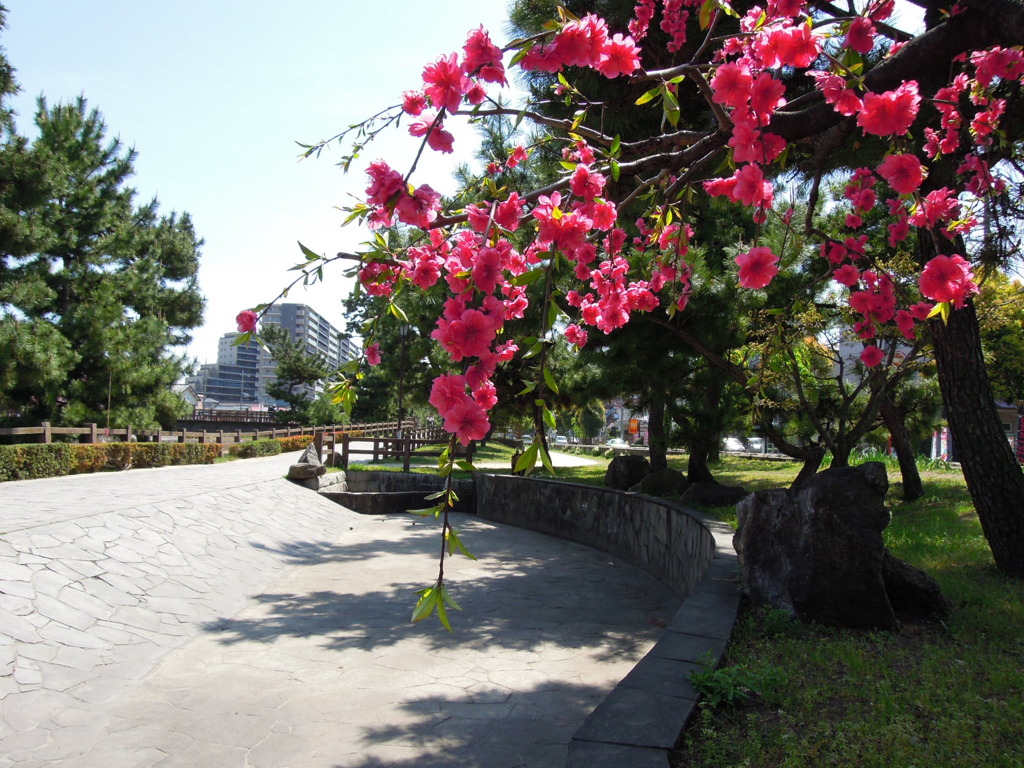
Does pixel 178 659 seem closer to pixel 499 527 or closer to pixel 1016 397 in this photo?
pixel 499 527

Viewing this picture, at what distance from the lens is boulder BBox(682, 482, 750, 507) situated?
8188 mm

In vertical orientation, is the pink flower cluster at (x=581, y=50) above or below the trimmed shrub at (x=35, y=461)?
above

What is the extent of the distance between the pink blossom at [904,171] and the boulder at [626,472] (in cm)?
907

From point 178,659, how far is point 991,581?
5699 millimetres

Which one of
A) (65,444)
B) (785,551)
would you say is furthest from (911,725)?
(65,444)

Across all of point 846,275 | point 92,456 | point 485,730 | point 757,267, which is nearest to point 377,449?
point 92,456

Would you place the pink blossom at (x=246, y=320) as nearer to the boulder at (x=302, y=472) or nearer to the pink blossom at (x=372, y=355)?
the pink blossom at (x=372, y=355)

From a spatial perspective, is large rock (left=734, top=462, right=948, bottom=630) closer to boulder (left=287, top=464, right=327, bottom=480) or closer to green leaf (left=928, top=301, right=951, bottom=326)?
green leaf (left=928, top=301, right=951, bottom=326)

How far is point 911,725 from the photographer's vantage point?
2578 millimetres

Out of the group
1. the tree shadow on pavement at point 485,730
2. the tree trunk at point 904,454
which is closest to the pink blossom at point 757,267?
the tree shadow on pavement at point 485,730

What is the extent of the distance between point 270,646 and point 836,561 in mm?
4031

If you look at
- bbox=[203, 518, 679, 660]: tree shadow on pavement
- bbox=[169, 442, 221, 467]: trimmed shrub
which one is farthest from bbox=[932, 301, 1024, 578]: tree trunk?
bbox=[169, 442, 221, 467]: trimmed shrub

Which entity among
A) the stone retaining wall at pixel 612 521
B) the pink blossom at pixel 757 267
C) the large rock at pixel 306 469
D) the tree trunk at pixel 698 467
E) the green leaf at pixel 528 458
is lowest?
the stone retaining wall at pixel 612 521

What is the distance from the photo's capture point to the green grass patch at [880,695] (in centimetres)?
239
